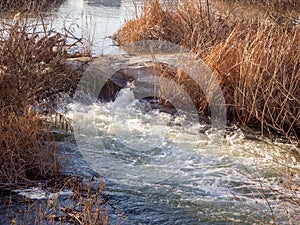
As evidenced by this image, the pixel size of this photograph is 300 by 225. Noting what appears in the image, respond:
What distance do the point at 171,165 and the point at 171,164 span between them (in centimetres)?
3

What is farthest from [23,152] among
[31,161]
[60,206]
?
[60,206]

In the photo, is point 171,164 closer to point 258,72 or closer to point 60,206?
point 60,206

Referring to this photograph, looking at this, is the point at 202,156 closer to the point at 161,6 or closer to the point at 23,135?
the point at 23,135

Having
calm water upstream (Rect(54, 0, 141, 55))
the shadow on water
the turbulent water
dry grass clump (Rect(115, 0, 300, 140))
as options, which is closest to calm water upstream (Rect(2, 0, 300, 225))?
the turbulent water

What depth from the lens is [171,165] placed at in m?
4.73

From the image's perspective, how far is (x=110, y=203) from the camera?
3.86 meters

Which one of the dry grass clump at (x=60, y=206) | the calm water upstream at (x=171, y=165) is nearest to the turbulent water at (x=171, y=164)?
the calm water upstream at (x=171, y=165)

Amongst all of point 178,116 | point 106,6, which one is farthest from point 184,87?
point 106,6

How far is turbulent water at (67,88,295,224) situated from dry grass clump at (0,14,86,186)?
1.70ft

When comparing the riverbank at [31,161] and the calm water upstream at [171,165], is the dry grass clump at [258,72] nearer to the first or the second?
the calm water upstream at [171,165]

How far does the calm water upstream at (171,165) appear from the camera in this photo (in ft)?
12.4

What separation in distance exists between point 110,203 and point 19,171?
2.74 feet

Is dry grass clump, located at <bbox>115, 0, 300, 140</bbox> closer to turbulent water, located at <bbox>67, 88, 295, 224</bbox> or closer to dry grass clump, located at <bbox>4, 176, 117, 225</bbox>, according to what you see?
turbulent water, located at <bbox>67, 88, 295, 224</bbox>

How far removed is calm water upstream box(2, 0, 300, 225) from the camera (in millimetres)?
3791
